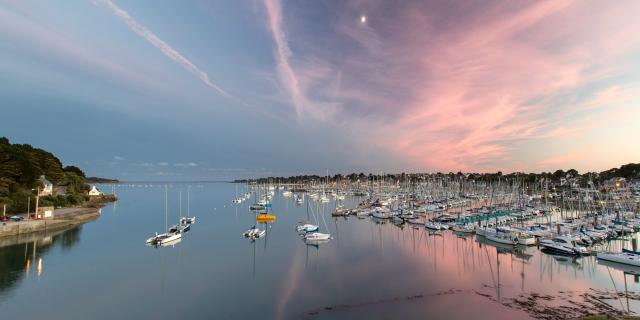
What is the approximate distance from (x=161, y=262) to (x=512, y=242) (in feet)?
136

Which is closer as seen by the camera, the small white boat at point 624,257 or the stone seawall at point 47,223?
the small white boat at point 624,257

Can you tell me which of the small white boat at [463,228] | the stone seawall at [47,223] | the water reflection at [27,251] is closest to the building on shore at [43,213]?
the stone seawall at [47,223]

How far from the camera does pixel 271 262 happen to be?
33.7m

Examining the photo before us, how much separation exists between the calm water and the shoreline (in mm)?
2661

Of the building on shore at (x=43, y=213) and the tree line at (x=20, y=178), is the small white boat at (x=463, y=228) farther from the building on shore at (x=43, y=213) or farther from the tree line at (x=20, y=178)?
the tree line at (x=20, y=178)

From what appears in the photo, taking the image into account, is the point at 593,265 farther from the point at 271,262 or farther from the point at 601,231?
the point at 271,262

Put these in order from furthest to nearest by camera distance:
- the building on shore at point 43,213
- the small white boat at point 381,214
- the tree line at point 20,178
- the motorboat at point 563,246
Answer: the small white boat at point 381,214 → the tree line at point 20,178 → the building on shore at point 43,213 → the motorboat at point 563,246

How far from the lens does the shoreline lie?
136 ft

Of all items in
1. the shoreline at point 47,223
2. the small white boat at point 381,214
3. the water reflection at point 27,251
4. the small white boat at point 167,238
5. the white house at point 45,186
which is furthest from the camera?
the small white boat at point 381,214

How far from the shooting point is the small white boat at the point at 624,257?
30.7 metres

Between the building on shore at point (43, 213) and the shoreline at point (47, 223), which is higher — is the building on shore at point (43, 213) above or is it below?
above

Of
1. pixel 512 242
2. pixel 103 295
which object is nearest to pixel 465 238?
pixel 512 242

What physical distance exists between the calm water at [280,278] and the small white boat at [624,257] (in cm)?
148

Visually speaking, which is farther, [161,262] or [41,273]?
[161,262]
